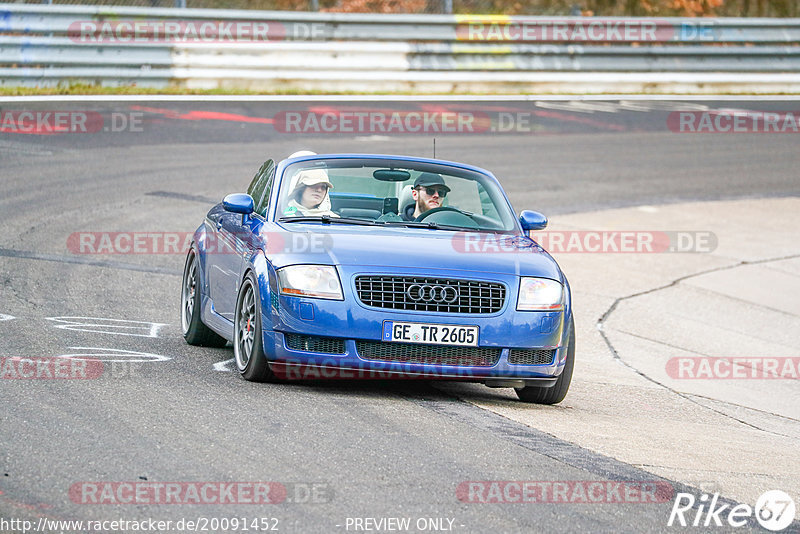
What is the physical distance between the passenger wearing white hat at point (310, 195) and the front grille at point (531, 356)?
1712 mm

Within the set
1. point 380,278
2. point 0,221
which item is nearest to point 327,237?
point 380,278

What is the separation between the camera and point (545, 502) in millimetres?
5797

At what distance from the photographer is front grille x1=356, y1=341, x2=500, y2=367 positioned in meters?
7.75

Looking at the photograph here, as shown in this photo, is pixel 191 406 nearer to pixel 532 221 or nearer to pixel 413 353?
pixel 413 353

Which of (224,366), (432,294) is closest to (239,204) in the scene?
(224,366)

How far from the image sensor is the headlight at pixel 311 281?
775cm

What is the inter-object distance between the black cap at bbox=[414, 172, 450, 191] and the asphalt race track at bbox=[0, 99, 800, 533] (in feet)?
4.71

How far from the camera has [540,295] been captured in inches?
317

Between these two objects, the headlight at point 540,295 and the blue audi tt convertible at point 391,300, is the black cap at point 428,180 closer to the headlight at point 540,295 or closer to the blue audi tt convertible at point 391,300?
the blue audi tt convertible at point 391,300

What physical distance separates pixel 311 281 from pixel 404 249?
0.65m

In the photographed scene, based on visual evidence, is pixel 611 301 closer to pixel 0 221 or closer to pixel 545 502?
pixel 0 221
